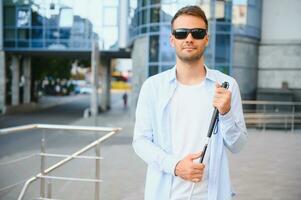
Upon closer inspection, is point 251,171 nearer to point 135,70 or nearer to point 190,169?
point 190,169

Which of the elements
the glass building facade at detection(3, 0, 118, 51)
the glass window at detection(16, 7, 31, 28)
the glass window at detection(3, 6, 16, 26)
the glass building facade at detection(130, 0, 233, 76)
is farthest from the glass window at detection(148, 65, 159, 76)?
the glass window at detection(3, 6, 16, 26)

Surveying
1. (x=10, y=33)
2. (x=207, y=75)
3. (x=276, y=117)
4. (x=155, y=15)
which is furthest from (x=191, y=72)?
(x=10, y=33)

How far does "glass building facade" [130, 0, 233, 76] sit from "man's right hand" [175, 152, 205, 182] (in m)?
16.7

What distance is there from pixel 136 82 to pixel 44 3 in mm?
8807

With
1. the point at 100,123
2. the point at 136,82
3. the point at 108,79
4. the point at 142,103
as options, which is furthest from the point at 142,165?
the point at 108,79

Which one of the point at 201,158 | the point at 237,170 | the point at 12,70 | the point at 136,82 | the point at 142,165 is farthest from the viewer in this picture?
the point at 12,70

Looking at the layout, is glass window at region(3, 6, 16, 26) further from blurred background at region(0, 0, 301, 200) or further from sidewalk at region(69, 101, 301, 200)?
sidewalk at region(69, 101, 301, 200)

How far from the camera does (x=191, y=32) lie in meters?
2.27

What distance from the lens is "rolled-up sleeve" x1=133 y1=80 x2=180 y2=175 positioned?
2239 millimetres

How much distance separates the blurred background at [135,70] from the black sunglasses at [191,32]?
8.93 ft

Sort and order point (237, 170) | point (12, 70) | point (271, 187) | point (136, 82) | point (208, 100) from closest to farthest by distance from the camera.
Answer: point (208, 100) < point (271, 187) < point (237, 170) < point (136, 82) < point (12, 70)

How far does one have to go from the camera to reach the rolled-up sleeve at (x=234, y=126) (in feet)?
6.95

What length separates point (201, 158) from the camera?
2104mm

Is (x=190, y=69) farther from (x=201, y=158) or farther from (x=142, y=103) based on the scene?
(x=201, y=158)
